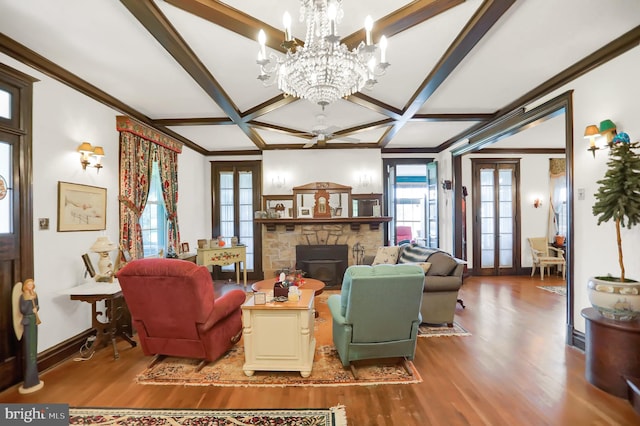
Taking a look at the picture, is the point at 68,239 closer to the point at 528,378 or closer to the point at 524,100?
the point at 528,378

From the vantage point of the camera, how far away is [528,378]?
2701mm

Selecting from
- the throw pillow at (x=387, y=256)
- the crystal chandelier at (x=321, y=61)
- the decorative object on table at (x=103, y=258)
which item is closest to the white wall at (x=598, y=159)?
the crystal chandelier at (x=321, y=61)

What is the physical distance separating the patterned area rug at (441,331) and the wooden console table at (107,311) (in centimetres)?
342

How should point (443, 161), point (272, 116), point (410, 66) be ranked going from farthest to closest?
point (443, 161) → point (272, 116) → point (410, 66)

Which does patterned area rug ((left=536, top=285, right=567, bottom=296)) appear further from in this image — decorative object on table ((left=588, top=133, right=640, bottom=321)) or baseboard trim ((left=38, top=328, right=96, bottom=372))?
baseboard trim ((left=38, top=328, right=96, bottom=372))

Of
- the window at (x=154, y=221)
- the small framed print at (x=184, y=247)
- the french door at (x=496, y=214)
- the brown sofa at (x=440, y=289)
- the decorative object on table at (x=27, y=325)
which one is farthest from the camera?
the french door at (x=496, y=214)

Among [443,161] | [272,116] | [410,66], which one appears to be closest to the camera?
[410,66]

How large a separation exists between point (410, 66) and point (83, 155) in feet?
12.1

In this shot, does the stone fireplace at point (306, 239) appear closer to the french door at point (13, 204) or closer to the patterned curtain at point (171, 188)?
the patterned curtain at point (171, 188)

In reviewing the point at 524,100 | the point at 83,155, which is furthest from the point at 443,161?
the point at 83,155

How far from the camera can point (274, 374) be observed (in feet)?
9.13

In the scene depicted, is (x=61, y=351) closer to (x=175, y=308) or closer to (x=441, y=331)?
(x=175, y=308)

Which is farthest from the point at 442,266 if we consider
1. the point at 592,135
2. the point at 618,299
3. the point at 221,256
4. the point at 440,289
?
the point at 221,256

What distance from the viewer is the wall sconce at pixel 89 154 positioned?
3377 millimetres
